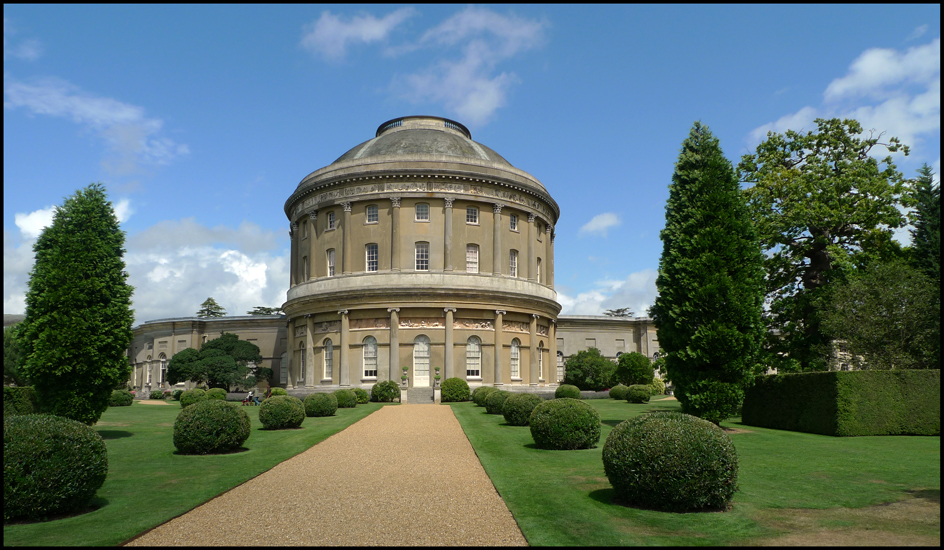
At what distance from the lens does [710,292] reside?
1934 centimetres

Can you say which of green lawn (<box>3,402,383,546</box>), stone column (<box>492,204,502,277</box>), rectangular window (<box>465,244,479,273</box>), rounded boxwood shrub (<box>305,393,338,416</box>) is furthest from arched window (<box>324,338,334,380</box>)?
green lawn (<box>3,402,383,546</box>)

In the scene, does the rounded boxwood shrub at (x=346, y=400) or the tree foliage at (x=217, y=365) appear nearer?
the rounded boxwood shrub at (x=346, y=400)

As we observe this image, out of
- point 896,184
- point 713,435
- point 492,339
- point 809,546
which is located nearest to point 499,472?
point 713,435

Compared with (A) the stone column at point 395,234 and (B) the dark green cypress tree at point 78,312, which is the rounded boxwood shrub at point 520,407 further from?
(A) the stone column at point 395,234

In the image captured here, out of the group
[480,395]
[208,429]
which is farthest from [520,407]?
[480,395]

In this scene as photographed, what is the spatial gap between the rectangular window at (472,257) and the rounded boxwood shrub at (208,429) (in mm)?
26800

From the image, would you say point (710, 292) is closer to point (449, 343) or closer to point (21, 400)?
point (21, 400)

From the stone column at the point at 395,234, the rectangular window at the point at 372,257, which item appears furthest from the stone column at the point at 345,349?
the stone column at the point at 395,234

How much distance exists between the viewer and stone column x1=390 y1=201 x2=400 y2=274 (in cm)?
4022

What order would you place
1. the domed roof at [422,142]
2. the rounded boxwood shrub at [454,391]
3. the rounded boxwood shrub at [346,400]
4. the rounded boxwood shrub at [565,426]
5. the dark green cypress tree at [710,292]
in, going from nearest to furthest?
the rounded boxwood shrub at [565,426] < the dark green cypress tree at [710,292] < the rounded boxwood shrub at [346,400] < the rounded boxwood shrub at [454,391] < the domed roof at [422,142]

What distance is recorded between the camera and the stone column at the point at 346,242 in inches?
1629

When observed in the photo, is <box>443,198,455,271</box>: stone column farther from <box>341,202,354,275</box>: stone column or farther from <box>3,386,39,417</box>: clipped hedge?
<box>3,386,39,417</box>: clipped hedge

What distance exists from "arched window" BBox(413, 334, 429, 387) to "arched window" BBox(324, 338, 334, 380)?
18.1 feet

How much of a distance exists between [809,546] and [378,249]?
117ft
